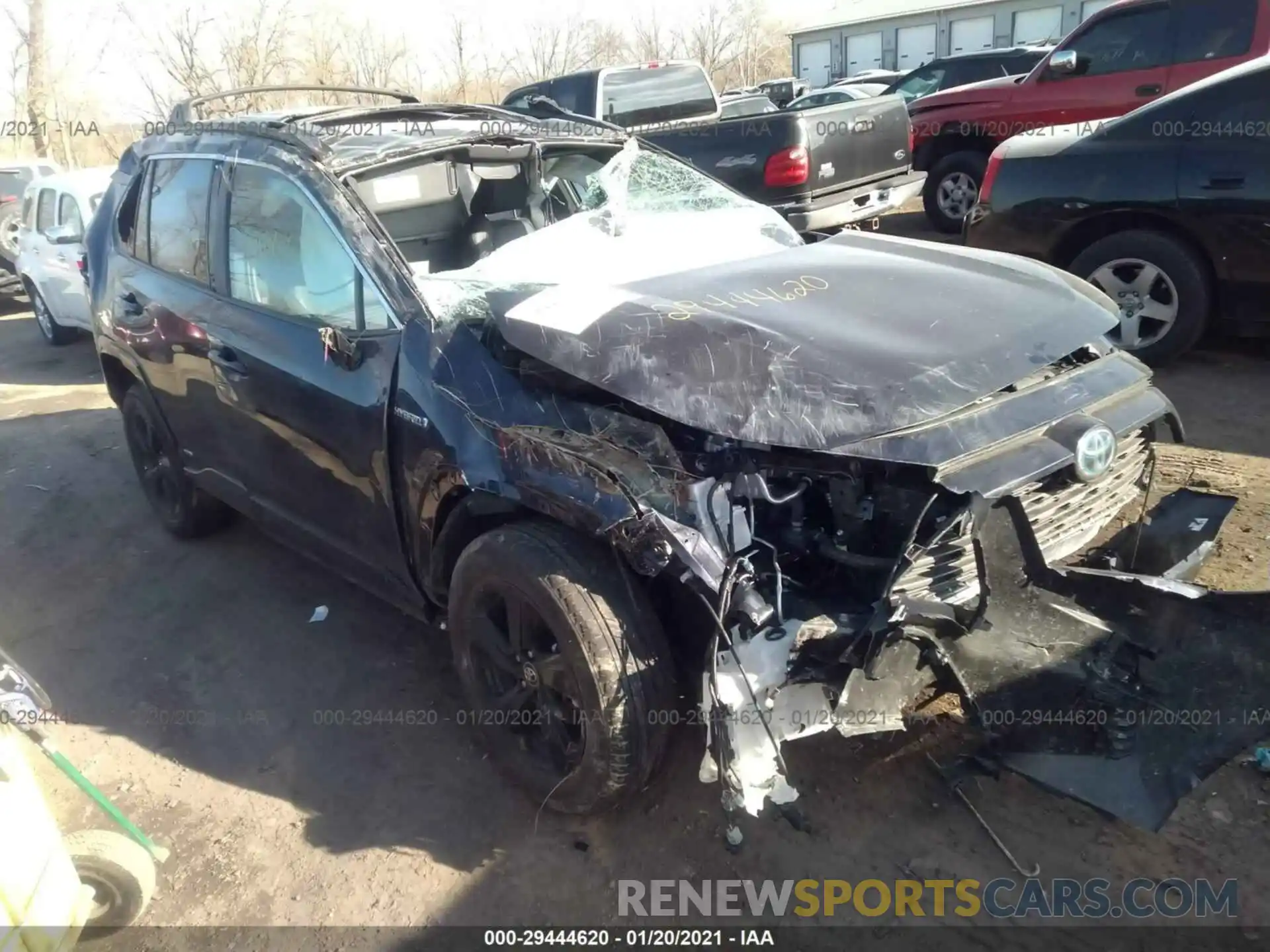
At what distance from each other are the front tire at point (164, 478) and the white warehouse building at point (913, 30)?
35.1 m

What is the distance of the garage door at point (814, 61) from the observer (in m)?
42.4

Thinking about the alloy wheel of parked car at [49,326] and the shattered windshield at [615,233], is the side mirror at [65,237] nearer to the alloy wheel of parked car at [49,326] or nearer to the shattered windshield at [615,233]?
the alloy wheel of parked car at [49,326]

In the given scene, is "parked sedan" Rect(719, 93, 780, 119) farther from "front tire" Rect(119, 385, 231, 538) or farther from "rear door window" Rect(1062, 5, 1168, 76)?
"front tire" Rect(119, 385, 231, 538)

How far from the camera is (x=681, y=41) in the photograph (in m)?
33.8

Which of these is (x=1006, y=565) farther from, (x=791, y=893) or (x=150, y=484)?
(x=150, y=484)

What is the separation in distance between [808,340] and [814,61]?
1785 inches

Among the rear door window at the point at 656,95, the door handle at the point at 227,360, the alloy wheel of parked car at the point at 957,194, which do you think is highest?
the rear door window at the point at 656,95

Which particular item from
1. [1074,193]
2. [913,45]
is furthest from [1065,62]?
[913,45]

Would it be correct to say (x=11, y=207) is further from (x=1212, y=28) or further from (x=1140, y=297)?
(x=1212, y=28)

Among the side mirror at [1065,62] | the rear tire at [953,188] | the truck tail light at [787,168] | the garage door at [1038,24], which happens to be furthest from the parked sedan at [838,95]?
the garage door at [1038,24]

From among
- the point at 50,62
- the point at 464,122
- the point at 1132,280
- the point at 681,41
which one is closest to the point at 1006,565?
the point at 464,122

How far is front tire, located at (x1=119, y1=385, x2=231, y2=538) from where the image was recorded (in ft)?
14.9

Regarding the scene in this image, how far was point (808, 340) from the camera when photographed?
8.52 ft

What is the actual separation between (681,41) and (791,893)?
3542 centimetres
